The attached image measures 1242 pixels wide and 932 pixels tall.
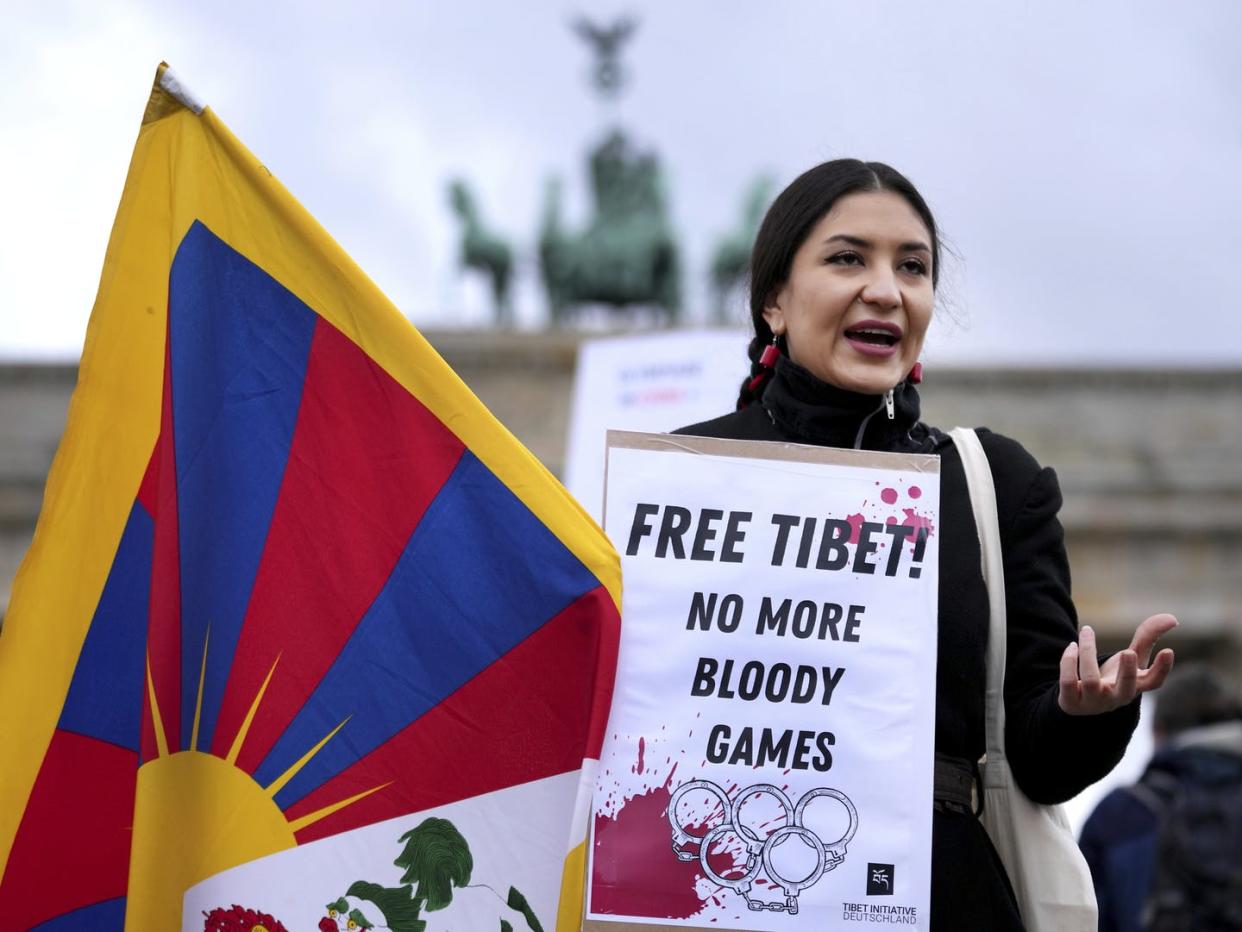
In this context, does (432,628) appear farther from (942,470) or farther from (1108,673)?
(1108,673)

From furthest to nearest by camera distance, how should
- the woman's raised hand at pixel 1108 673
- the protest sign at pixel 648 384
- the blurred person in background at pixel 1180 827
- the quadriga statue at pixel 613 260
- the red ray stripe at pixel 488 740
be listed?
the quadriga statue at pixel 613 260
the protest sign at pixel 648 384
the blurred person in background at pixel 1180 827
the red ray stripe at pixel 488 740
the woman's raised hand at pixel 1108 673

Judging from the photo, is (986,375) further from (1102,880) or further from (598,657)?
(598,657)

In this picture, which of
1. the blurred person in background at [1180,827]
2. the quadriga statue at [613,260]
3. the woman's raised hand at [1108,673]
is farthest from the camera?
Answer: the quadriga statue at [613,260]

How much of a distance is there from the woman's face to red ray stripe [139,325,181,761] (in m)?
0.82

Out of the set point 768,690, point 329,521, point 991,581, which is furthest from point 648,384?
point 768,690

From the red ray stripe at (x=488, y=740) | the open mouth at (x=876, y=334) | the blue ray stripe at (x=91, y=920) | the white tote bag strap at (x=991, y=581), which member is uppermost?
the open mouth at (x=876, y=334)

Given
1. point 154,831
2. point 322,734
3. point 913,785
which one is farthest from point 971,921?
point 154,831

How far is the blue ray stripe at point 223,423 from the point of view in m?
2.66

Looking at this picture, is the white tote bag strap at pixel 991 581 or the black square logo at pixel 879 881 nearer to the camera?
the black square logo at pixel 879 881

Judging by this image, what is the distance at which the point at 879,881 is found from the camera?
7.85 feet

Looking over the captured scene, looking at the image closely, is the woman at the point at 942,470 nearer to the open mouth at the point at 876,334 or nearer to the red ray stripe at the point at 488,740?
the open mouth at the point at 876,334

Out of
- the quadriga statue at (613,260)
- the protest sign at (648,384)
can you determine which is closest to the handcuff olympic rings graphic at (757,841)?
the protest sign at (648,384)

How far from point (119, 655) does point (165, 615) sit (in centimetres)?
9

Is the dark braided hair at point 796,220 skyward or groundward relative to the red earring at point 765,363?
skyward
